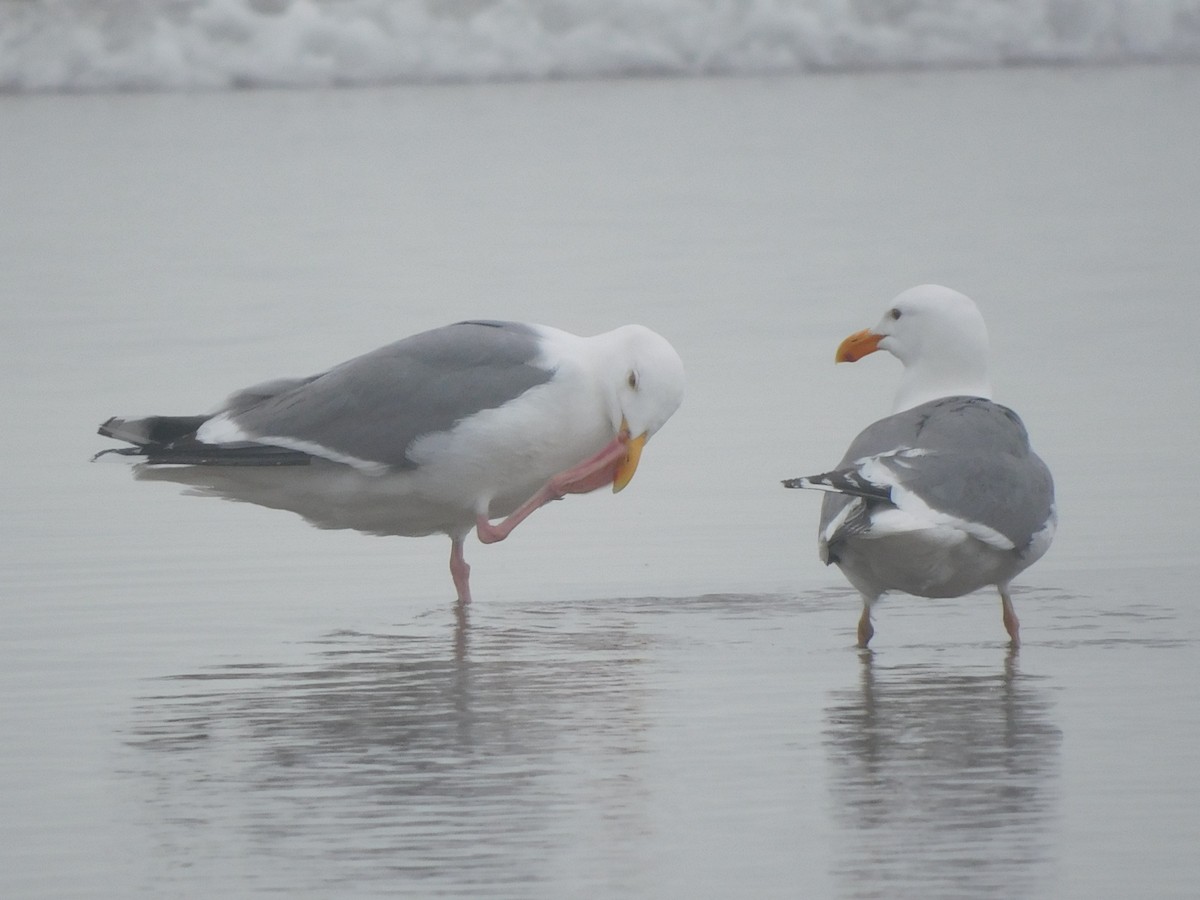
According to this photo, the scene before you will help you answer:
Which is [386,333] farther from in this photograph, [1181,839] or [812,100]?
[812,100]

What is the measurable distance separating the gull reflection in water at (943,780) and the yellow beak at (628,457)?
973 millimetres

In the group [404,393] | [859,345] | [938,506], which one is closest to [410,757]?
[938,506]

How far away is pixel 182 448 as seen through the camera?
7113mm

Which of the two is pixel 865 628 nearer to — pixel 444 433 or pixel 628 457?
pixel 628 457

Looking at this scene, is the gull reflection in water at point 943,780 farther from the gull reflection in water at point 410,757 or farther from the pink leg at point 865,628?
the gull reflection in water at point 410,757

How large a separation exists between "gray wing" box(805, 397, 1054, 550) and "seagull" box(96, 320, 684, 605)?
74 centimetres

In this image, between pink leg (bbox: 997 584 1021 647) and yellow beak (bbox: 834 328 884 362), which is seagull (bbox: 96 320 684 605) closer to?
yellow beak (bbox: 834 328 884 362)

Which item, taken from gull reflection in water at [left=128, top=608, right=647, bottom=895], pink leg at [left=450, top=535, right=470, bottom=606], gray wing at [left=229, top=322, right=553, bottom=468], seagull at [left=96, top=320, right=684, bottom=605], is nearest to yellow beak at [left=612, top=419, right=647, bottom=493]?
seagull at [left=96, top=320, right=684, bottom=605]

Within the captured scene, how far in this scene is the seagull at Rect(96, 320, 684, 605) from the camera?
22.6 feet

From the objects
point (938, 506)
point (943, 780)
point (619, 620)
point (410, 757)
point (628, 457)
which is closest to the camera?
point (943, 780)

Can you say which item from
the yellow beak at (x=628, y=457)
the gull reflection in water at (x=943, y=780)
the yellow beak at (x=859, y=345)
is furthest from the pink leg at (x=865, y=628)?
the yellow beak at (x=859, y=345)

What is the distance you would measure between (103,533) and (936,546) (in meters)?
3.07

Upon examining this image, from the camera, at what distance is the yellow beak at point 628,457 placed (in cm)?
680

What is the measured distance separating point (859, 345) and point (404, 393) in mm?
1323
